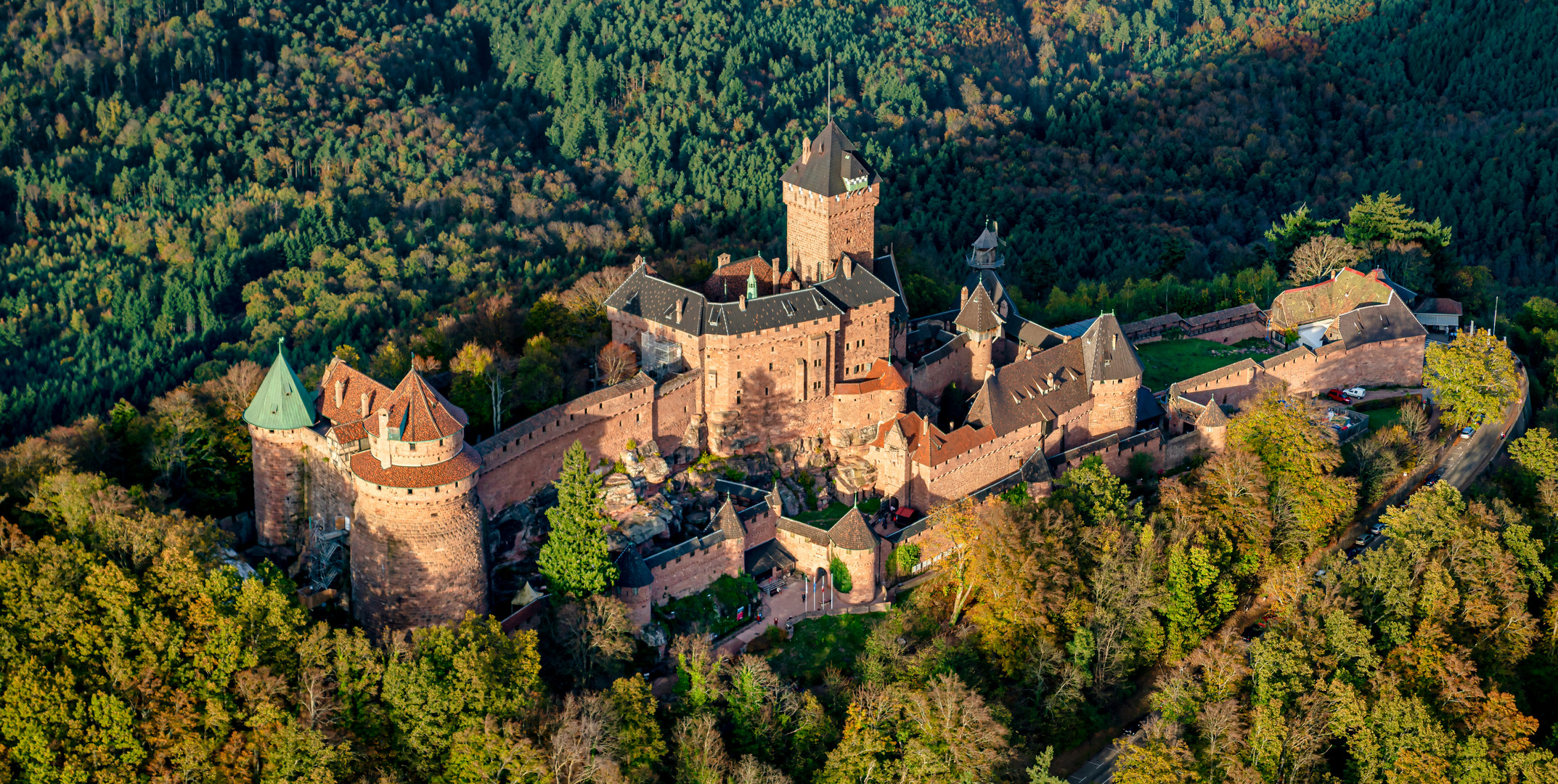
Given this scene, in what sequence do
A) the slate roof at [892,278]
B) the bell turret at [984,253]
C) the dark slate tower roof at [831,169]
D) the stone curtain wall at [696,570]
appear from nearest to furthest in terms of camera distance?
1. the stone curtain wall at [696,570]
2. the dark slate tower roof at [831,169]
3. the slate roof at [892,278]
4. the bell turret at [984,253]

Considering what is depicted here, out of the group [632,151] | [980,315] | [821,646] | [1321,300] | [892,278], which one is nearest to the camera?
[821,646]

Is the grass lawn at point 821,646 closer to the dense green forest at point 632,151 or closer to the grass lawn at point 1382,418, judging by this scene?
the dense green forest at point 632,151

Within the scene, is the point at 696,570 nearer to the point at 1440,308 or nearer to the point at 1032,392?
the point at 1032,392

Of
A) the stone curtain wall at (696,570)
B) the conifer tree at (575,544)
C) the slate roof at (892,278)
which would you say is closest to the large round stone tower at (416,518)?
the conifer tree at (575,544)

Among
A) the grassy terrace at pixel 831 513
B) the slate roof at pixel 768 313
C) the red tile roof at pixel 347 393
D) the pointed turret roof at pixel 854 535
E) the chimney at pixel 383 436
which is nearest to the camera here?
the chimney at pixel 383 436

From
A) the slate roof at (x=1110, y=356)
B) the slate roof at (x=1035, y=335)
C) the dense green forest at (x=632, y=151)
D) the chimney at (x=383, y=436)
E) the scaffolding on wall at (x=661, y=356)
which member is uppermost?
the chimney at (x=383, y=436)

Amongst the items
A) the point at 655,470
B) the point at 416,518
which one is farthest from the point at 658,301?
the point at 416,518
